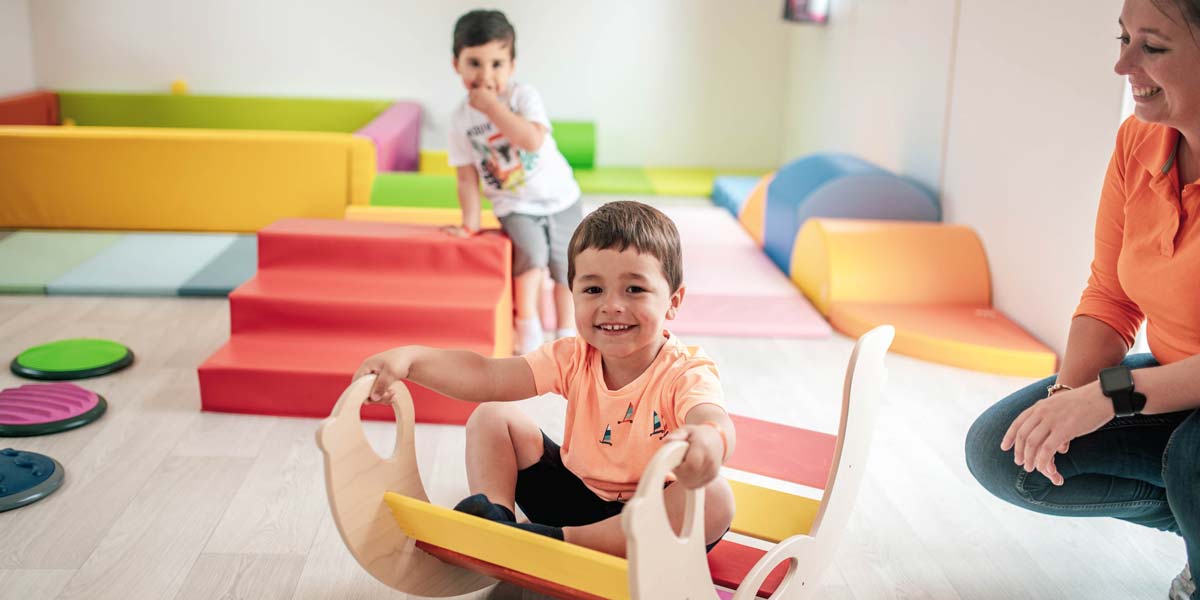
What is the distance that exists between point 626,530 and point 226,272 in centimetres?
298

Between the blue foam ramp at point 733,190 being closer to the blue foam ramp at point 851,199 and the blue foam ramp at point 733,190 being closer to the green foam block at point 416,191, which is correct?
the blue foam ramp at point 851,199

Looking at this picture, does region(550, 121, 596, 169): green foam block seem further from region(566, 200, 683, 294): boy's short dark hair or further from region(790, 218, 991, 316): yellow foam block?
region(566, 200, 683, 294): boy's short dark hair

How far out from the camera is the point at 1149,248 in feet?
5.56

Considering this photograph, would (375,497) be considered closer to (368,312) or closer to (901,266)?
(368,312)

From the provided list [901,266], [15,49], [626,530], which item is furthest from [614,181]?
[626,530]

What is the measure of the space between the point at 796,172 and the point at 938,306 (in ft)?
3.51

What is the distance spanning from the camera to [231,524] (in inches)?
81.2

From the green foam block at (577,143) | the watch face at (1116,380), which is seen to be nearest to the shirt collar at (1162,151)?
the watch face at (1116,380)

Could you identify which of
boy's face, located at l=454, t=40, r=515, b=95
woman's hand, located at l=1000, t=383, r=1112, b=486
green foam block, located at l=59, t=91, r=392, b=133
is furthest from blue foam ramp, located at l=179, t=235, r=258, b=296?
woman's hand, located at l=1000, t=383, r=1112, b=486

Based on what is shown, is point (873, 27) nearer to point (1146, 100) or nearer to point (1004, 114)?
point (1004, 114)

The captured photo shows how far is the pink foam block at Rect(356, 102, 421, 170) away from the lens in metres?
4.69

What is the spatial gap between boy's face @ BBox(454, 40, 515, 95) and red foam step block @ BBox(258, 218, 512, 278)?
435mm

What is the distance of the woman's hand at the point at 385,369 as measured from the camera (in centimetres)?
161

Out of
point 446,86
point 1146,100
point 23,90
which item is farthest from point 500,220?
point 23,90
